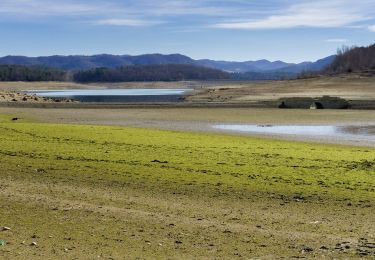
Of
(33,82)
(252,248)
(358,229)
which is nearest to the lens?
(252,248)

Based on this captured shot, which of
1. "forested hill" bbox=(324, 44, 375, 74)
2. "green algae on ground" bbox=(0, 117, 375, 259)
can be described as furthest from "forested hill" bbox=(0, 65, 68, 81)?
"green algae on ground" bbox=(0, 117, 375, 259)

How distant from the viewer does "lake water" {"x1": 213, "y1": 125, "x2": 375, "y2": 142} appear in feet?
94.2

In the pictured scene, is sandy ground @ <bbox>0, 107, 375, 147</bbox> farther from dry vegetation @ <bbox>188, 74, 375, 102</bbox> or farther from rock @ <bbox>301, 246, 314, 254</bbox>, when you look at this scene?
dry vegetation @ <bbox>188, 74, 375, 102</bbox>

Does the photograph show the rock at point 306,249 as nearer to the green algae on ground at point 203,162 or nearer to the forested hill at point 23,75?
the green algae on ground at point 203,162

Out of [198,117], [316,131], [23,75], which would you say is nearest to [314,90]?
[198,117]

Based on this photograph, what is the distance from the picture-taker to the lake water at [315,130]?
94.2 feet

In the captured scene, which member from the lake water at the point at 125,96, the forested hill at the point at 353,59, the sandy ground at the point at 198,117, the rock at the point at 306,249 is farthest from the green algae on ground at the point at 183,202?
the forested hill at the point at 353,59

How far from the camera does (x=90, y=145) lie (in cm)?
2008

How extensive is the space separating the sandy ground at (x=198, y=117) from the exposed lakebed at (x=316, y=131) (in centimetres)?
138

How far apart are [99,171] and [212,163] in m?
3.19

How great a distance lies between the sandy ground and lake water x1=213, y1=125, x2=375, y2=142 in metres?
1.51

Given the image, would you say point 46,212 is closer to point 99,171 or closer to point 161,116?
point 99,171

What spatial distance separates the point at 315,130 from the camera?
32.0m

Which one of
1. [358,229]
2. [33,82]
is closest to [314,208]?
[358,229]
